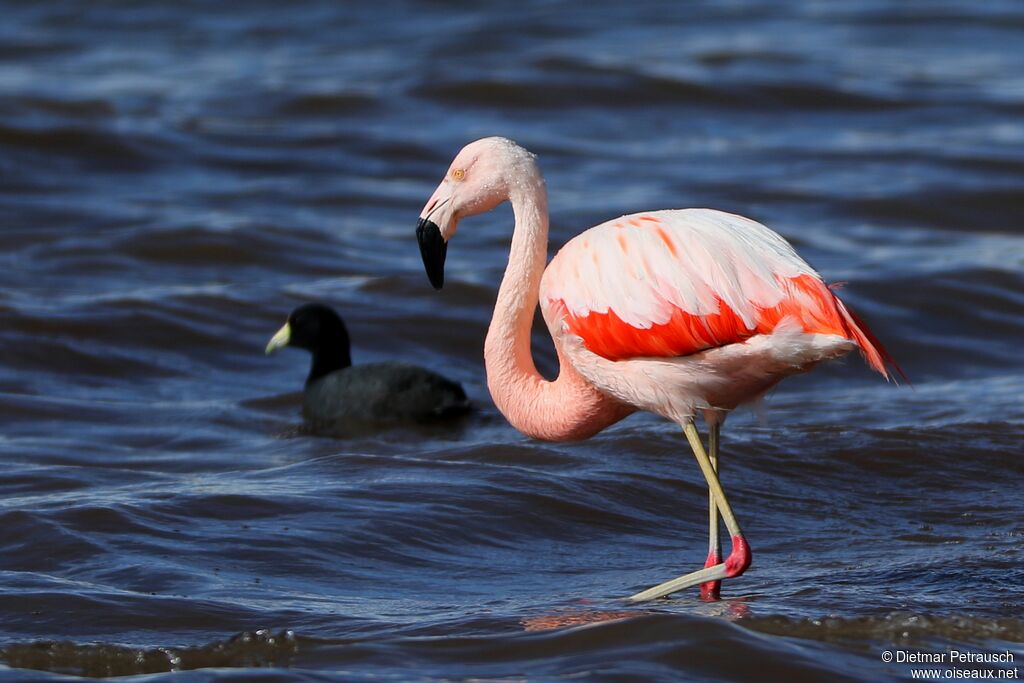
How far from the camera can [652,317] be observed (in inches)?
230

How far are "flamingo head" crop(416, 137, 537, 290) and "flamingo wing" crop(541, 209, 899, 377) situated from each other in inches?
17.5

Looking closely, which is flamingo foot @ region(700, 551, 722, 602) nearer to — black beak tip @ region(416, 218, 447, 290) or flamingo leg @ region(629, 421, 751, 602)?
flamingo leg @ region(629, 421, 751, 602)

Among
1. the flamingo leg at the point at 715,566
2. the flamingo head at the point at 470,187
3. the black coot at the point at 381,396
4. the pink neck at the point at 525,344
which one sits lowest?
the black coot at the point at 381,396

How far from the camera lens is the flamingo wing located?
5.68 metres

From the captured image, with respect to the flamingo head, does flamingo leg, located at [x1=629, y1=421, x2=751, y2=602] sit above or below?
below

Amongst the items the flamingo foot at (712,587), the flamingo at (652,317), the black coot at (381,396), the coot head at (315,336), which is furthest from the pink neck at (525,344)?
the coot head at (315,336)

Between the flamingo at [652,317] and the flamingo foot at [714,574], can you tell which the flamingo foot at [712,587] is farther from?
the flamingo foot at [714,574]

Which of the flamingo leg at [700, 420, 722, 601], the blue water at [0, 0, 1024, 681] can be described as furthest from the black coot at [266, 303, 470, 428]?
the flamingo leg at [700, 420, 722, 601]

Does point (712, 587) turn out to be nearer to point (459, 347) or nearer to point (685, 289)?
point (685, 289)

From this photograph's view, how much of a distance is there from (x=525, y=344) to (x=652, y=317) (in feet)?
2.66

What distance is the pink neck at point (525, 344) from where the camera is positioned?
21.0 ft

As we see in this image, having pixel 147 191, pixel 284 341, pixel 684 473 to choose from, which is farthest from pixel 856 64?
pixel 684 473

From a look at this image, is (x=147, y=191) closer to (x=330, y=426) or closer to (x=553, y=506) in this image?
(x=330, y=426)

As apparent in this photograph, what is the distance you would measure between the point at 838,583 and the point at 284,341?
208 inches
